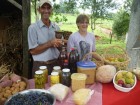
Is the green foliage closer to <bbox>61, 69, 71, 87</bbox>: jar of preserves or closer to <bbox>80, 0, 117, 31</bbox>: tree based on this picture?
<bbox>80, 0, 117, 31</bbox>: tree

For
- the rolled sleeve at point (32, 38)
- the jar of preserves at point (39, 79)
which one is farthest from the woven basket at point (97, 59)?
the rolled sleeve at point (32, 38)

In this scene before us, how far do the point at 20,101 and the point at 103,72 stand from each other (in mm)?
930

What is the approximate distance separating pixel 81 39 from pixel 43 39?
46 centimetres

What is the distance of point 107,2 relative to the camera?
21.6 feet

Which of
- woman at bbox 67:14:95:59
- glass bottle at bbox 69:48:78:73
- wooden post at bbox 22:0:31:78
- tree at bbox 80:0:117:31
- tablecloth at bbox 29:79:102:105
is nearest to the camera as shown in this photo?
tablecloth at bbox 29:79:102:105

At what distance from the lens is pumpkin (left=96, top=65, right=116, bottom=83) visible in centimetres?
233

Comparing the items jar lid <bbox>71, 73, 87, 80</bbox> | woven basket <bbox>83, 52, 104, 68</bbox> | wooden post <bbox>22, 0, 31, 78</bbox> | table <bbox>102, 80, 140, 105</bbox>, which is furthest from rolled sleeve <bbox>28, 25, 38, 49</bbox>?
wooden post <bbox>22, 0, 31, 78</bbox>

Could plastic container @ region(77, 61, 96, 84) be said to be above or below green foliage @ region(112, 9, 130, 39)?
below

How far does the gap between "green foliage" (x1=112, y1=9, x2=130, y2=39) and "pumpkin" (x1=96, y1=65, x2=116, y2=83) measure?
4.77 m

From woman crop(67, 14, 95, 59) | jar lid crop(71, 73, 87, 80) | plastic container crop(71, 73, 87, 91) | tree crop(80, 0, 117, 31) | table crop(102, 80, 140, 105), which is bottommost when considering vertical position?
table crop(102, 80, 140, 105)

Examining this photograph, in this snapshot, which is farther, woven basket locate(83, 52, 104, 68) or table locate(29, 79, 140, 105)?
woven basket locate(83, 52, 104, 68)

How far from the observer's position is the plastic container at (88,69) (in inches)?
88.7

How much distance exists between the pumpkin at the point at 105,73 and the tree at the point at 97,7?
426 cm

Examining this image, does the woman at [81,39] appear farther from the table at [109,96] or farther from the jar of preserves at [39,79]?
the jar of preserves at [39,79]
